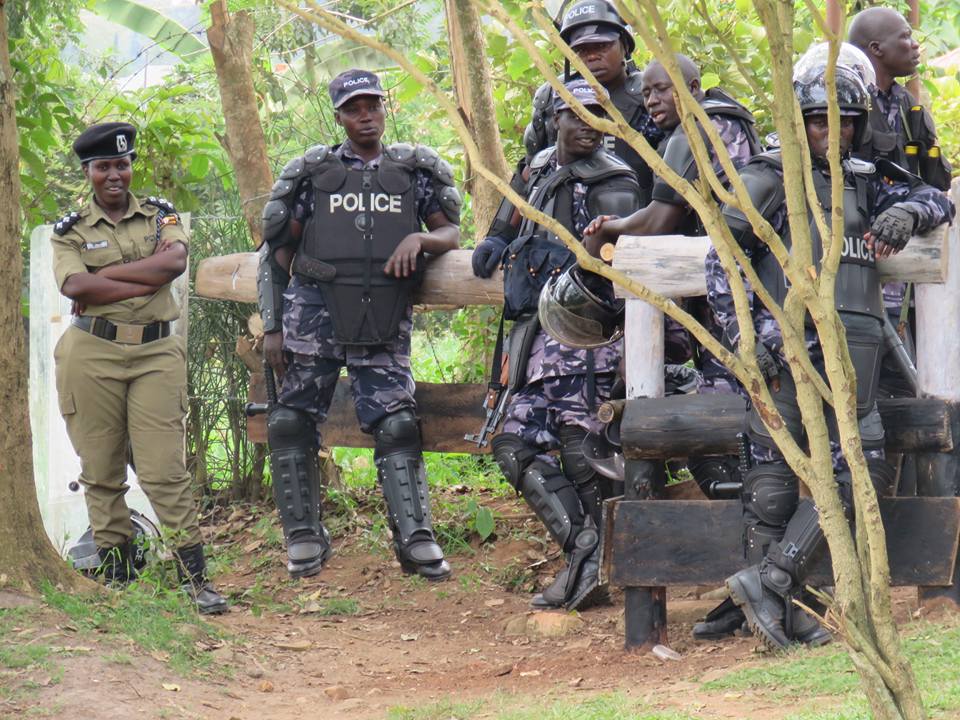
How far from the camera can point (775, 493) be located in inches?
183

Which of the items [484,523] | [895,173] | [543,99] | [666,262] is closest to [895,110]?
[895,173]

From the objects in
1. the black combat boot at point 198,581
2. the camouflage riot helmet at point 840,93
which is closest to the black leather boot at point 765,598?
the camouflage riot helmet at point 840,93

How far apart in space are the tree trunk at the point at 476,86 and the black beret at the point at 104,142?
221cm

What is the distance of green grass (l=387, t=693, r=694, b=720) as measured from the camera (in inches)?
154

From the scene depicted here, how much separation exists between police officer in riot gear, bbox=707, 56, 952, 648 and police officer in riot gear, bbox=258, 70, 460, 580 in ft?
7.24

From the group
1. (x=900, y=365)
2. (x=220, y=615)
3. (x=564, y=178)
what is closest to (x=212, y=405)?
(x=220, y=615)

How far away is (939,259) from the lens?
468 centimetres

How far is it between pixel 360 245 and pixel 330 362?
62 centimetres

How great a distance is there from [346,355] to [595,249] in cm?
164

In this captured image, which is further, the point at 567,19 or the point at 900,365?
the point at 567,19

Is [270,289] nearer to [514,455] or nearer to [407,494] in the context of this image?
[407,494]

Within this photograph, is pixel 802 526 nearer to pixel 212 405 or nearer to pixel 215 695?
pixel 215 695

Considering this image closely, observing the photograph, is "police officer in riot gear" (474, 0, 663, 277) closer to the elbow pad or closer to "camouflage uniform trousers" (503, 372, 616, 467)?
"camouflage uniform trousers" (503, 372, 616, 467)

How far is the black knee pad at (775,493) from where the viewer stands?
15.3 ft
